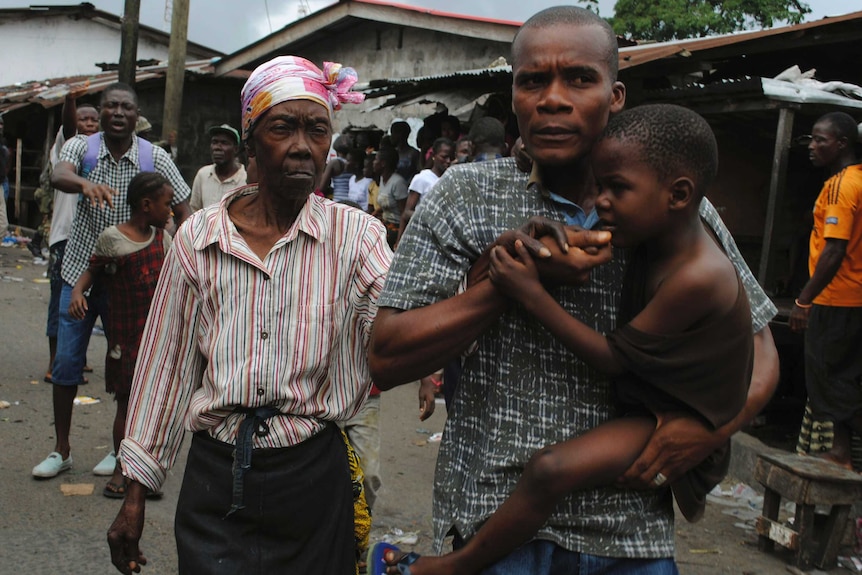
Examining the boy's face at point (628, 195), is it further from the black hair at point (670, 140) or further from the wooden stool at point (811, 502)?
the wooden stool at point (811, 502)

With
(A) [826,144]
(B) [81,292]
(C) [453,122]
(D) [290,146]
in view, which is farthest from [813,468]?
(C) [453,122]

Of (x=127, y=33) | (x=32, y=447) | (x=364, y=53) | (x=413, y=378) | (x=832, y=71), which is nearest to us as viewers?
(x=413, y=378)

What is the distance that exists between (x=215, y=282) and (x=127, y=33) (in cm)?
1152

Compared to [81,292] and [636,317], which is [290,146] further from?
[81,292]

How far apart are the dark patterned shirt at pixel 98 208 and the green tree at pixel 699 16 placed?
19601 mm

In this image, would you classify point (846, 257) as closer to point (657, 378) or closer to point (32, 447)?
point (657, 378)

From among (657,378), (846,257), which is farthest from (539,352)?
(846,257)

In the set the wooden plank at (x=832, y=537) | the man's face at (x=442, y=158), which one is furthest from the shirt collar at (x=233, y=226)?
the man's face at (x=442, y=158)

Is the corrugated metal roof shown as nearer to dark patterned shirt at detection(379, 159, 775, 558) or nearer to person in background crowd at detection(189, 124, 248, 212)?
person in background crowd at detection(189, 124, 248, 212)

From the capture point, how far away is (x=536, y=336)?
187 cm

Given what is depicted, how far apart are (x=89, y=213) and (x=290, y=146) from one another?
322 cm

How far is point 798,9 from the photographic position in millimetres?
24078

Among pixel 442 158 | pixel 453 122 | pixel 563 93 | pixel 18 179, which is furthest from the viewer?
pixel 18 179

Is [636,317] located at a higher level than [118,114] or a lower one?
lower
